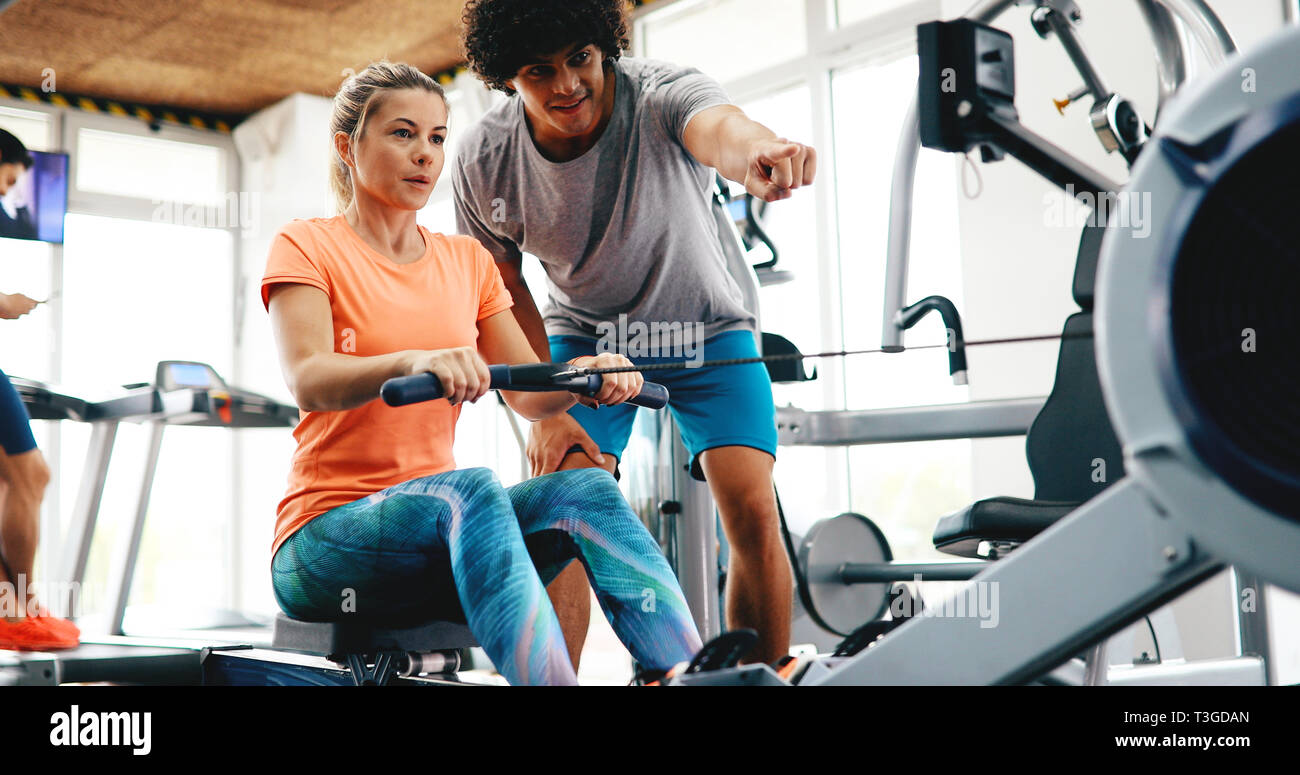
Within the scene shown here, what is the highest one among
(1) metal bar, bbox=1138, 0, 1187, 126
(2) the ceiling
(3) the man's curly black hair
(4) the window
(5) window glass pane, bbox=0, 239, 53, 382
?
(2) the ceiling

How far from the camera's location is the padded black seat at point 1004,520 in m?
1.93

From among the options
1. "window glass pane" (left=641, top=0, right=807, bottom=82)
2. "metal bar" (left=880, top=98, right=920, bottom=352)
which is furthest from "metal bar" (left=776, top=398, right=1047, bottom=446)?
"window glass pane" (left=641, top=0, right=807, bottom=82)

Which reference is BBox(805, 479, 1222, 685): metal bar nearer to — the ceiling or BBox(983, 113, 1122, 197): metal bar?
BBox(983, 113, 1122, 197): metal bar

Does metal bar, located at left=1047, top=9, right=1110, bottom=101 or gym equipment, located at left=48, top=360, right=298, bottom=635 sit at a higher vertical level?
metal bar, located at left=1047, top=9, right=1110, bottom=101

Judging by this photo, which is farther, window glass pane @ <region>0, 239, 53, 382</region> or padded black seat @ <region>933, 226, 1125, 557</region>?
window glass pane @ <region>0, 239, 53, 382</region>

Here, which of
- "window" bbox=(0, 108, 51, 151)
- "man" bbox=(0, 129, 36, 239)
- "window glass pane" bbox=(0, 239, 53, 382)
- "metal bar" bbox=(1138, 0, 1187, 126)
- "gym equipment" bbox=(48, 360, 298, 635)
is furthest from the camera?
"window" bbox=(0, 108, 51, 151)

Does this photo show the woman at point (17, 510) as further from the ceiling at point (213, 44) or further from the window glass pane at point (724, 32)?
the window glass pane at point (724, 32)

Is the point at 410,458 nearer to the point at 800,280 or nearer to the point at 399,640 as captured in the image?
the point at 399,640

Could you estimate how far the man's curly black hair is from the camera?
178 centimetres

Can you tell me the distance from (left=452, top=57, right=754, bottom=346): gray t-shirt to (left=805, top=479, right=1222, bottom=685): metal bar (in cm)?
105

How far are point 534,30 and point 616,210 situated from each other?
0.33 m
